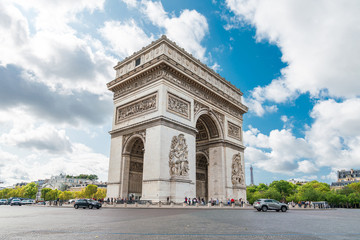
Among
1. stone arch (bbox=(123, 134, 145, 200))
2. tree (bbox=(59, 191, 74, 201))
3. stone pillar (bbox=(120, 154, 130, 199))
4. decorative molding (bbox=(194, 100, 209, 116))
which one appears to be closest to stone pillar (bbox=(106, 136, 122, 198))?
stone pillar (bbox=(120, 154, 130, 199))

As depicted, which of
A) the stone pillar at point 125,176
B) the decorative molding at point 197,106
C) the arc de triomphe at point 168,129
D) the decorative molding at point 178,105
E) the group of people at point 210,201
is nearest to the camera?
the group of people at point 210,201

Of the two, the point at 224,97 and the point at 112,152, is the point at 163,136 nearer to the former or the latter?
the point at 112,152

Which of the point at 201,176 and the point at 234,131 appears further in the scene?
the point at 201,176

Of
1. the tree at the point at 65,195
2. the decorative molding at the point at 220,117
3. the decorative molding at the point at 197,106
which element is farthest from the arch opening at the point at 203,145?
the tree at the point at 65,195

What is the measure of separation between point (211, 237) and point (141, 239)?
5.57 feet

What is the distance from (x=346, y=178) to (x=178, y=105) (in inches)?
5082

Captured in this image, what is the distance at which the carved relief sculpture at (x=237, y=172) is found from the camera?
1364 inches

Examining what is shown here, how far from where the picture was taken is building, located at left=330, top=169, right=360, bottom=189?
119 meters

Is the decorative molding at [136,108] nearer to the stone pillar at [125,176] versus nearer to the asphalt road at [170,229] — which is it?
the stone pillar at [125,176]

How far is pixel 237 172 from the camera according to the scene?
3550 cm

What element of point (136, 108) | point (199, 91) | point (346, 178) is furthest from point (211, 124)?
point (346, 178)

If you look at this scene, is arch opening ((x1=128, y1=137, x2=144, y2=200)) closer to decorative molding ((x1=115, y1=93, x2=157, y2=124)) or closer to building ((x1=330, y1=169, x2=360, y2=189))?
decorative molding ((x1=115, y1=93, x2=157, y2=124))

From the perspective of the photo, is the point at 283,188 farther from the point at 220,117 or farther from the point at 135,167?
the point at 135,167

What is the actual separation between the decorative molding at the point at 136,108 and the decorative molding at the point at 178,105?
1.44 metres
